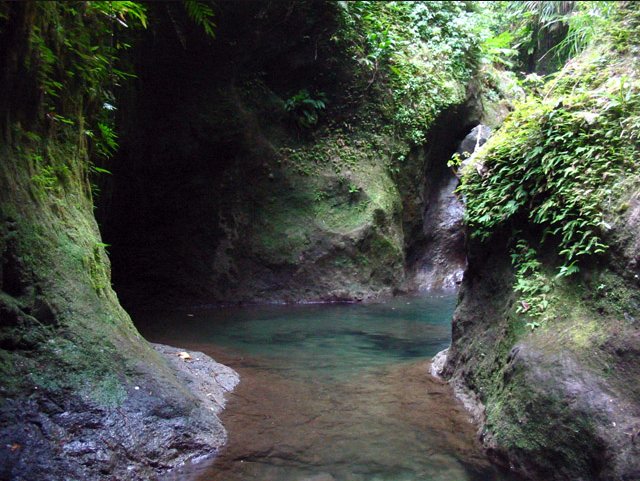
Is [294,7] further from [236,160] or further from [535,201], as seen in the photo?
[535,201]

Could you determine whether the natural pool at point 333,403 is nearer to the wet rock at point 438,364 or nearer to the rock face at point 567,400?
the wet rock at point 438,364

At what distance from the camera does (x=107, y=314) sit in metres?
3.74

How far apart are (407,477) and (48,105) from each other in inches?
142

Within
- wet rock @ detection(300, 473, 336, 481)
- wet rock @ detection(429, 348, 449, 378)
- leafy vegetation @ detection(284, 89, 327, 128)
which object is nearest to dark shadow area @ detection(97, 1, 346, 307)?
leafy vegetation @ detection(284, 89, 327, 128)

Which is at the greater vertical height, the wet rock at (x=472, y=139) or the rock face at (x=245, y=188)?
the wet rock at (x=472, y=139)

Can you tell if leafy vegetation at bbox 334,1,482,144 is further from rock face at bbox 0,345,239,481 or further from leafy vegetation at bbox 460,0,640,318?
rock face at bbox 0,345,239,481

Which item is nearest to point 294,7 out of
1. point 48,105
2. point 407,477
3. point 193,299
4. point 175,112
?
point 175,112

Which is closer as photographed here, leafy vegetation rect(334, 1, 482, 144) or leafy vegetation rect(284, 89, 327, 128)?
leafy vegetation rect(284, 89, 327, 128)

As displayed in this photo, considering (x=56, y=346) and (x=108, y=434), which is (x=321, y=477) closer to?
(x=108, y=434)

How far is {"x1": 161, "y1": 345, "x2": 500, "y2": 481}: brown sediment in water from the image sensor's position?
3447 mm

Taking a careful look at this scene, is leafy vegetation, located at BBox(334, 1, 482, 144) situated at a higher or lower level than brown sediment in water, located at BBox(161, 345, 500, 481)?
higher

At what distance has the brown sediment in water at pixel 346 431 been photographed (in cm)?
345

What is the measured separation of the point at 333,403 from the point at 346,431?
2.07 ft

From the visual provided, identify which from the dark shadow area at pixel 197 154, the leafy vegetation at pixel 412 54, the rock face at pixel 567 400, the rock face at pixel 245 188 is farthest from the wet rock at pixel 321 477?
the leafy vegetation at pixel 412 54
